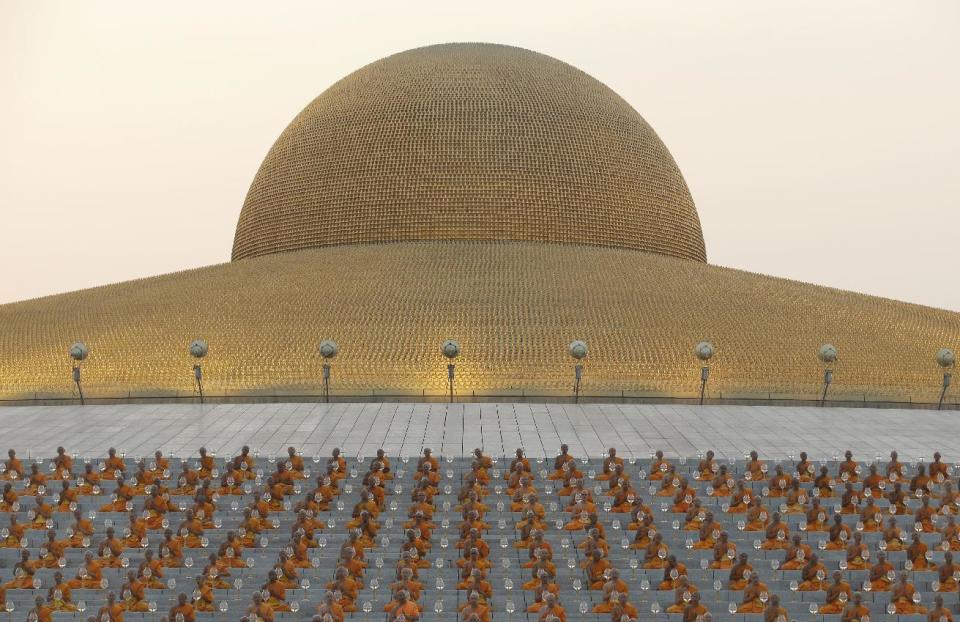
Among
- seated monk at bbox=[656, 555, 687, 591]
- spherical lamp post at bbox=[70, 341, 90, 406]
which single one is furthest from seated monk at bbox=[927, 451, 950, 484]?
spherical lamp post at bbox=[70, 341, 90, 406]

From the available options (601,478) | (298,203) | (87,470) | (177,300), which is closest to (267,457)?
(87,470)

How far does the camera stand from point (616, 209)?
38188 mm

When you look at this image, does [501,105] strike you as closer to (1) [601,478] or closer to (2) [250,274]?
(2) [250,274]

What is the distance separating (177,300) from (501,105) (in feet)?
40.8

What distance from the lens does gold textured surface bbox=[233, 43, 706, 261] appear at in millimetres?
37125

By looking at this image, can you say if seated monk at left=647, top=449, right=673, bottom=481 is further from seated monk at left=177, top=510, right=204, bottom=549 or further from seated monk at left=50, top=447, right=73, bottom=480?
seated monk at left=50, top=447, right=73, bottom=480

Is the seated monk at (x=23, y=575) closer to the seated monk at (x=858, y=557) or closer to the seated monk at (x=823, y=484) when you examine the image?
the seated monk at (x=858, y=557)

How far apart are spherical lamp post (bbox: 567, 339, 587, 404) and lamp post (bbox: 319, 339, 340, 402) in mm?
5134

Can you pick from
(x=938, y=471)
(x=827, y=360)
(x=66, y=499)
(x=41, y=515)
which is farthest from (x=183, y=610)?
(x=827, y=360)

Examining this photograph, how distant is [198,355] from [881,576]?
15777 millimetres

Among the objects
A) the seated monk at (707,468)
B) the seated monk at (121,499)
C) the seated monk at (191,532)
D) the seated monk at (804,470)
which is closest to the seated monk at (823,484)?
the seated monk at (804,470)

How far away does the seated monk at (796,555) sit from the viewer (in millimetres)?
17266

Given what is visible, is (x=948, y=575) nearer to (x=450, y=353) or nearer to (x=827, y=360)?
(x=827, y=360)

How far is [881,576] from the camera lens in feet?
55.3
